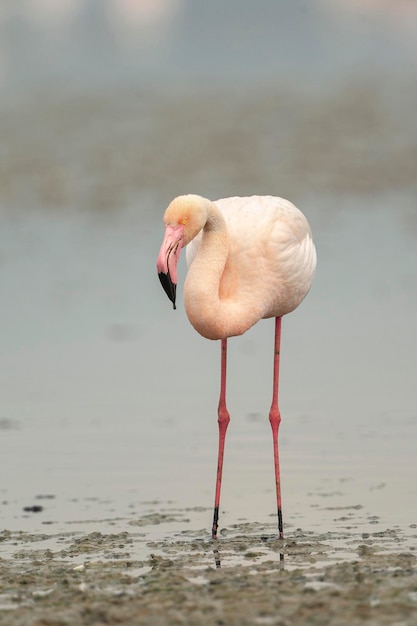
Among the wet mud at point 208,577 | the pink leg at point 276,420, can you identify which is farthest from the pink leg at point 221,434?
the pink leg at point 276,420

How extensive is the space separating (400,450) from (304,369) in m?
4.20

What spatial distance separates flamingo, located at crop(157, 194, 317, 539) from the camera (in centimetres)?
879

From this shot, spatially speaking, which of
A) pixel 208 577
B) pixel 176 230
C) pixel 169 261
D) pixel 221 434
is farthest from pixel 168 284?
pixel 208 577

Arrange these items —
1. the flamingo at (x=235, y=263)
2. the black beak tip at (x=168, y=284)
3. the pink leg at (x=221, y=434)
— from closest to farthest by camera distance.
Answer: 1. the black beak tip at (x=168, y=284)
2. the flamingo at (x=235, y=263)
3. the pink leg at (x=221, y=434)

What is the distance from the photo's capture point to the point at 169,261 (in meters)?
8.63

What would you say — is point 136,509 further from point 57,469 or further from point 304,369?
point 304,369

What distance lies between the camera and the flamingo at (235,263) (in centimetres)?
879

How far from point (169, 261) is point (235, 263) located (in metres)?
0.87

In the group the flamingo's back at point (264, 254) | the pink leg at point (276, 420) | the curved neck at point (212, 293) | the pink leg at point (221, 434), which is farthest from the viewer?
the flamingo's back at point (264, 254)

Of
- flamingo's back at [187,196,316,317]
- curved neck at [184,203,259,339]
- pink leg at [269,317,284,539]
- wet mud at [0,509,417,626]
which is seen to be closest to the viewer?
wet mud at [0,509,417,626]

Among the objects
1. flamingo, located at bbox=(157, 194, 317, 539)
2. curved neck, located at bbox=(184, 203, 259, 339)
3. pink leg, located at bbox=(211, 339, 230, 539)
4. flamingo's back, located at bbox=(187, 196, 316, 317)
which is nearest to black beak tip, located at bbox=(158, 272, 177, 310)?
flamingo, located at bbox=(157, 194, 317, 539)

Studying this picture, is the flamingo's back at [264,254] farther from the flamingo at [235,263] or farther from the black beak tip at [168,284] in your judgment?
the black beak tip at [168,284]

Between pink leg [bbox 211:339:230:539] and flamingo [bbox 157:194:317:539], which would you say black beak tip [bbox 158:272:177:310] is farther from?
pink leg [bbox 211:339:230:539]

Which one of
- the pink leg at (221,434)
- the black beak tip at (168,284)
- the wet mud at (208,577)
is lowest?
the wet mud at (208,577)
